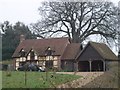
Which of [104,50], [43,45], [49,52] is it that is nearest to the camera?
[104,50]

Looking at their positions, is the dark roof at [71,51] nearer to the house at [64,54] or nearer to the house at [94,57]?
the house at [64,54]

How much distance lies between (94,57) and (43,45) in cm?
916

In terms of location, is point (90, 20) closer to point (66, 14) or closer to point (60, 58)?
point (66, 14)

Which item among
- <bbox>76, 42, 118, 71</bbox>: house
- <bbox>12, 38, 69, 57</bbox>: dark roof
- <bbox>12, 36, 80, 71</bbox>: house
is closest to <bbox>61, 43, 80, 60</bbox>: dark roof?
<bbox>12, 36, 80, 71</bbox>: house

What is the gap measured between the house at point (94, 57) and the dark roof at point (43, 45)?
13.3ft

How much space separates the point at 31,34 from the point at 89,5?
1086 cm

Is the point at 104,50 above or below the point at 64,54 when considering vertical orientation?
above

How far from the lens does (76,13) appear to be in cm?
4497

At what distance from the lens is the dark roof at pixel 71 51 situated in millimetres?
41325

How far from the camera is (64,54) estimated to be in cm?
4216

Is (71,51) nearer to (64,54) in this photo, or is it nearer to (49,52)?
(64,54)

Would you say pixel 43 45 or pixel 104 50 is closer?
pixel 104 50

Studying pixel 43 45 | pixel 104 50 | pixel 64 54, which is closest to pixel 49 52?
pixel 64 54

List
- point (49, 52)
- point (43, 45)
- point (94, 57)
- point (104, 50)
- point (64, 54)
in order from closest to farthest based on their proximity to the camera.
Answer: point (94, 57) < point (104, 50) < point (49, 52) < point (64, 54) < point (43, 45)
